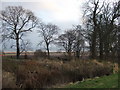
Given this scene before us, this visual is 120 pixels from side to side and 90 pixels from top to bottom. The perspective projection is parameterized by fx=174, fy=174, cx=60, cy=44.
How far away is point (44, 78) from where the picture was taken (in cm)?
1090

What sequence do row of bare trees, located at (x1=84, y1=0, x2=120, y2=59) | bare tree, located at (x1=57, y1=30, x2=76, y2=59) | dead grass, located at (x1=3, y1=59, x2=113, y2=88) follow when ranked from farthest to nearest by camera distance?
bare tree, located at (x1=57, y1=30, x2=76, y2=59) < row of bare trees, located at (x1=84, y1=0, x2=120, y2=59) < dead grass, located at (x1=3, y1=59, x2=113, y2=88)

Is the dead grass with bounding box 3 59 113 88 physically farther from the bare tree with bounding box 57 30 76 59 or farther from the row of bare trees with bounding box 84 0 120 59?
the bare tree with bounding box 57 30 76 59

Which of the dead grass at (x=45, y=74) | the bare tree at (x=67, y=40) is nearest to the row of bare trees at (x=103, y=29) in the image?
the dead grass at (x=45, y=74)

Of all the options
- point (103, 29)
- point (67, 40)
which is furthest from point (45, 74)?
point (67, 40)

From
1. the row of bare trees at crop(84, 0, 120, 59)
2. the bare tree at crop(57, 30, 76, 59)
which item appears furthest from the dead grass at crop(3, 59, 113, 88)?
the bare tree at crop(57, 30, 76, 59)

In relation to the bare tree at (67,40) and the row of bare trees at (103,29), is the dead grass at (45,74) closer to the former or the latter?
the row of bare trees at (103,29)

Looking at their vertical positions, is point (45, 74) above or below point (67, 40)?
below

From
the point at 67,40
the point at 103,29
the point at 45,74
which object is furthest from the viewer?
the point at 67,40

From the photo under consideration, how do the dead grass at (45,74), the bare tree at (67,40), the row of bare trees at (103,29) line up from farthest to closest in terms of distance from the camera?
the bare tree at (67,40) → the row of bare trees at (103,29) → the dead grass at (45,74)

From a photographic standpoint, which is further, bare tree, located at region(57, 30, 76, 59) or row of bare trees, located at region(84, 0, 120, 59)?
bare tree, located at region(57, 30, 76, 59)

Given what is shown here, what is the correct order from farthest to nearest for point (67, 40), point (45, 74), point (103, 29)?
point (67, 40)
point (103, 29)
point (45, 74)

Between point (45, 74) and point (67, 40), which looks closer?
point (45, 74)

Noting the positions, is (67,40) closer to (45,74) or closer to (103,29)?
(103,29)

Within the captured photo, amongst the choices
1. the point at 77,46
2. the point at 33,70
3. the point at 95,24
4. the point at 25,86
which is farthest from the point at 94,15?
the point at 25,86
